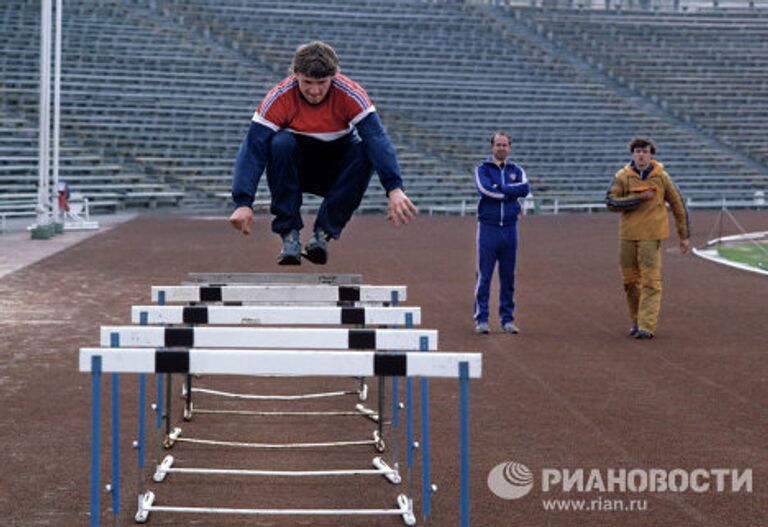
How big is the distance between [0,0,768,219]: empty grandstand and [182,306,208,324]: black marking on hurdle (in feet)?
84.6

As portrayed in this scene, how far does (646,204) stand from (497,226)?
1.46m

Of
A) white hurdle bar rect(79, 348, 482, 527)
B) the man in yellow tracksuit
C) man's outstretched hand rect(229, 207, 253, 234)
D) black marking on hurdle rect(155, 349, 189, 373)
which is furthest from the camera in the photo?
the man in yellow tracksuit

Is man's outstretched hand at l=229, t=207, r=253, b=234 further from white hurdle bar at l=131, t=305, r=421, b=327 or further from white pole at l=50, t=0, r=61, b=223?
white pole at l=50, t=0, r=61, b=223

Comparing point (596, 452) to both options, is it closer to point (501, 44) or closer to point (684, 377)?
point (684, 377)

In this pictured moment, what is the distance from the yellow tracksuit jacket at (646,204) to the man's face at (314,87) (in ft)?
20.2

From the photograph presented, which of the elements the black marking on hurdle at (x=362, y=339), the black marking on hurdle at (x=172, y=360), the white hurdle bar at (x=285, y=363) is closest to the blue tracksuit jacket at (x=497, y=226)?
the black marking on hurdle at (x=362, y=339)

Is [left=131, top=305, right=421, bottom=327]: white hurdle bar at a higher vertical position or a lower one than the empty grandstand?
lower

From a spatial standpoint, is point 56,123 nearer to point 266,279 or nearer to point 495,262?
point 495,262

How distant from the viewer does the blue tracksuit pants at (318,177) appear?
21.7 feet

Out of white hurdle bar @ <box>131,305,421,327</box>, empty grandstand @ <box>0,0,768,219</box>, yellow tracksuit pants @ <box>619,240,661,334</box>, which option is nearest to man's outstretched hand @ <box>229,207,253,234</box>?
white hurdle bar @ <box>131,305,421,327</box>

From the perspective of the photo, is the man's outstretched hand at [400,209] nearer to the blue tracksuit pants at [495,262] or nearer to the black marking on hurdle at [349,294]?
the black marking on hurdle at [349,294]

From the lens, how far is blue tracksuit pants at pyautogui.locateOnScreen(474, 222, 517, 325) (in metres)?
12.4

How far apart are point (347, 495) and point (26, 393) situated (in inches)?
138

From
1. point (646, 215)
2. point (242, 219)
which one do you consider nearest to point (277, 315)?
point (242, 219)
